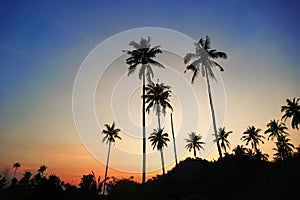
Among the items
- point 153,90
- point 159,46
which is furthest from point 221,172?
point 159,46

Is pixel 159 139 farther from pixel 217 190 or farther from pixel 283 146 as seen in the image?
pixel 283 146

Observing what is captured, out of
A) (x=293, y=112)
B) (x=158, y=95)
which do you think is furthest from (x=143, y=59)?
(x=293, y=112)

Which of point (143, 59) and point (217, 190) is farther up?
point (143, 59)

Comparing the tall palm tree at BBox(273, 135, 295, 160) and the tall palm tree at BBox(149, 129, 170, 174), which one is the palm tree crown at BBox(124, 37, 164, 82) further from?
the tall palm tree at BBox(273, 135, 295, 160)

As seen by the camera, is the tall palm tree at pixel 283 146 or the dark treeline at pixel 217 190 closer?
the dark treeline at pixel 217 190

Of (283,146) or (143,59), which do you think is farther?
(283,146)

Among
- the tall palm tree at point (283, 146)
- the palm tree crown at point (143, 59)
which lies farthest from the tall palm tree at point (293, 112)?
the palm tree crown at point (143, 59)

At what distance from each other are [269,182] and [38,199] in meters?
27.7

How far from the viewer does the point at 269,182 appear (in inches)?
1064

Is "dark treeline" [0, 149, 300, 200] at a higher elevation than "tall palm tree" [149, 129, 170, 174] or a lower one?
lower

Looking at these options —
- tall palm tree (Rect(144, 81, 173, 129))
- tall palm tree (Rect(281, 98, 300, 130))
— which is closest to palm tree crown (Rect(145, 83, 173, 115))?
tall palm tree (Rect(144, 81, 173, 129))

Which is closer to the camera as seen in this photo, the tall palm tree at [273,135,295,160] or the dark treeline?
the dark treeline

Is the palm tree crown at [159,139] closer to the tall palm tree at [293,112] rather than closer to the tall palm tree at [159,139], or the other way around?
the tall palm tree at [159,139]

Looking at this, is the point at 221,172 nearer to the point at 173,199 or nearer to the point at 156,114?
the point at 156,114
